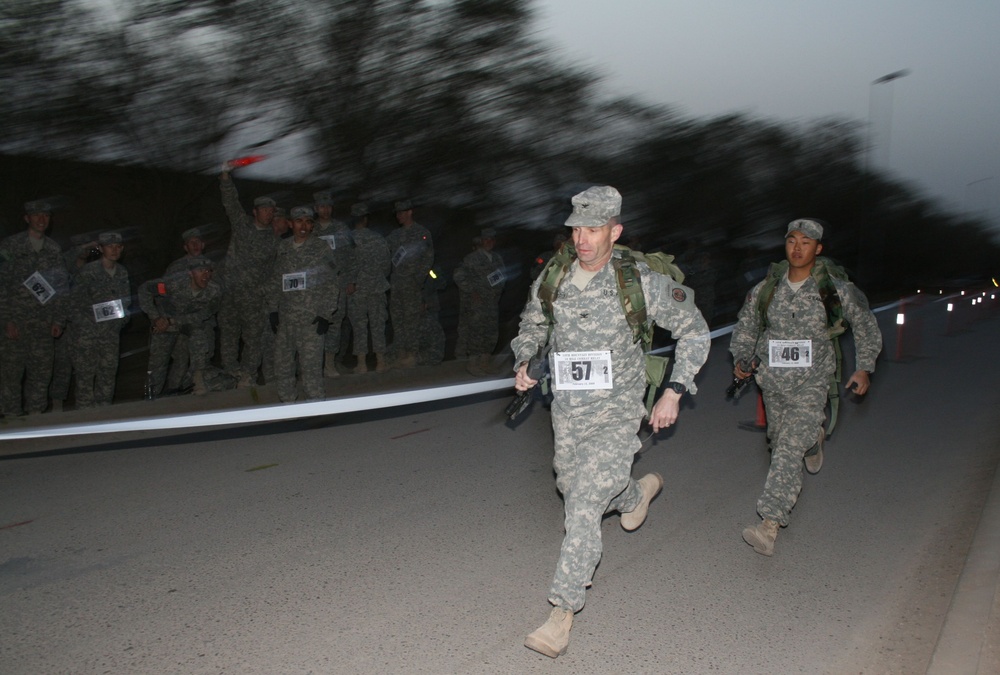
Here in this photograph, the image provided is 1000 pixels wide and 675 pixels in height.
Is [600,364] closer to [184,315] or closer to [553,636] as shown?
[553,636]

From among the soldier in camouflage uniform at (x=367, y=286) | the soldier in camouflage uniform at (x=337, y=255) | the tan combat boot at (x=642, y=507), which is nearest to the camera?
the tan combat boot at (x=642, y=507)

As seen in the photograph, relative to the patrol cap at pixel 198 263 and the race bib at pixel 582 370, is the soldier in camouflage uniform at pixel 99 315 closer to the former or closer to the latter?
the patrol cap at pixel 198 263

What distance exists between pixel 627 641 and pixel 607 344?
131 cm

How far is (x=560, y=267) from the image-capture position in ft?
14.5

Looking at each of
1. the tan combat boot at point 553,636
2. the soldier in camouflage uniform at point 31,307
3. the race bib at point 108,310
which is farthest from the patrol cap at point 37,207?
the tan combat boot at point 553,636

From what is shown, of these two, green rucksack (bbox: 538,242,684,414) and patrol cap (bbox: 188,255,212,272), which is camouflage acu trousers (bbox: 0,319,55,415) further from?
green rucksack (bbox: 538,242,684,414)

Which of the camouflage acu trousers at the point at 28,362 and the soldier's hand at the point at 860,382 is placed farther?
the camouflage acu trousers at the point at 28,362

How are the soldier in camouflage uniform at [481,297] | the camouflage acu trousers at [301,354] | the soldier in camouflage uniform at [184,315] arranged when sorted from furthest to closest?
the soldier in camouflage uniform at [481,297] < the soldier in camouflage uniform at [184,315] < the camouflage acu trousers at [301,354]

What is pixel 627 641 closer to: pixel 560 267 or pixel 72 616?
pixel 560 267

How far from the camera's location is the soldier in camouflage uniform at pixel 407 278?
12.3m

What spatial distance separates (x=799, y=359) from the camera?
5523 mm

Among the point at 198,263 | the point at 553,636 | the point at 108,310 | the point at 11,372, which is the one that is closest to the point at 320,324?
the point at 198,263

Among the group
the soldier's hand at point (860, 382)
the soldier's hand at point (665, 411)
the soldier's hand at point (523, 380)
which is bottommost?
the soldier's hand at point (860, 382)

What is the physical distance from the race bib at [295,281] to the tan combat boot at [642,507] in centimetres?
486
